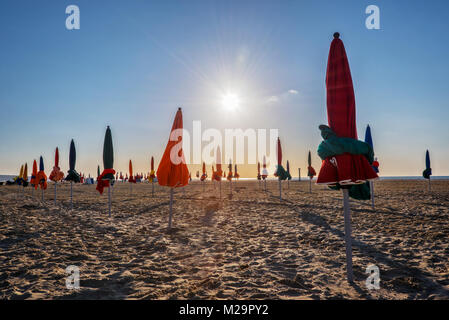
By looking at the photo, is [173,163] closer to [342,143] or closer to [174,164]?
[174,164]

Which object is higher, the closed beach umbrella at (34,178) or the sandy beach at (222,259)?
the closed beach umbrella at (34,178)

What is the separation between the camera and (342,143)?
10.4 feet

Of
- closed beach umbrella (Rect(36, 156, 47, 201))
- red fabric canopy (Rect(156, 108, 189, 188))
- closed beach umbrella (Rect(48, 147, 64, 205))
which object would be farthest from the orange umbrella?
closed beach umbrella (Rect(36, 156, 47, 201))

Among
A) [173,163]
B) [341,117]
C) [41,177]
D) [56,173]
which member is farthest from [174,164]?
[41,177]

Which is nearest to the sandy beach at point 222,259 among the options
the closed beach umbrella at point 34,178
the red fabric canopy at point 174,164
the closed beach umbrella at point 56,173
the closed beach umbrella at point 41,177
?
the red fabric canopy at point 174,164

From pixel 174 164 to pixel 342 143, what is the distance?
4751 millimetres

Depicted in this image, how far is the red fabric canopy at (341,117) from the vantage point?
10.5 ft

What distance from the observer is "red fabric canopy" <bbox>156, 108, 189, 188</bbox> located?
6695 mm

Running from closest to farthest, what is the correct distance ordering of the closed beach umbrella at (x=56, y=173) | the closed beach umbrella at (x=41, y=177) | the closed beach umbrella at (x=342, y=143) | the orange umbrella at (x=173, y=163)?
the closed beach umbrella at (x=342, y=143) < the orange umbrella at (x=173, y=163) < the closed beach umbrella at (x=56, y=173) < the closed beach umbrella at (x=41, y=177)

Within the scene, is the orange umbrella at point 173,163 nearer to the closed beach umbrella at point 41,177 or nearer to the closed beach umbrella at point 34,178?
the closed beach umbrella at point 41,177

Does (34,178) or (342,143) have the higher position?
(342,143)

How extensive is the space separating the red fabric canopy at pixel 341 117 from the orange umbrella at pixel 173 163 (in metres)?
4.36
